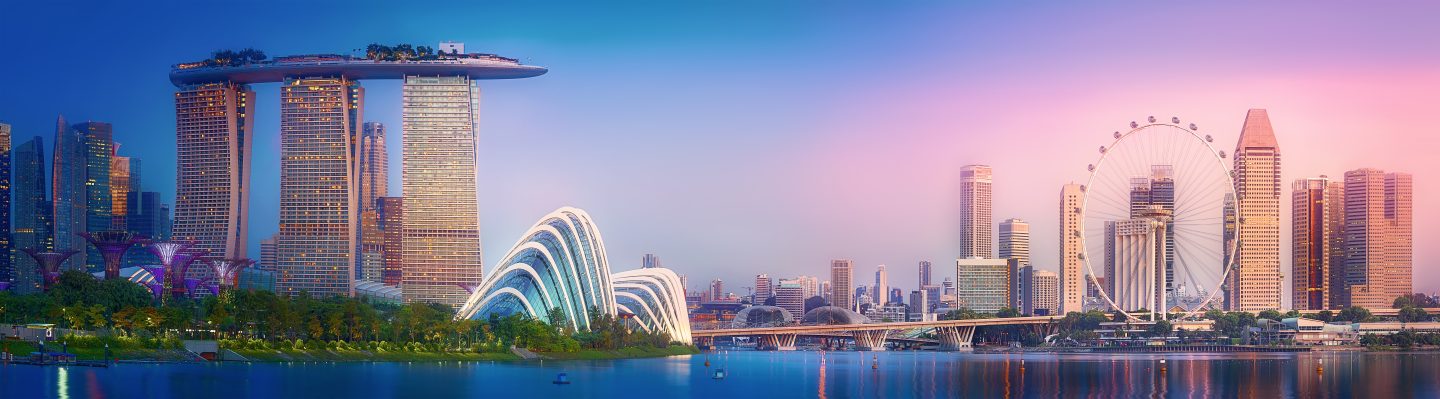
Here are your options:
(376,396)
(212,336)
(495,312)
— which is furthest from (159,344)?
(495,312)

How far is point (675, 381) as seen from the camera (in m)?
139

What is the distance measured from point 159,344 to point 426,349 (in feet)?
103

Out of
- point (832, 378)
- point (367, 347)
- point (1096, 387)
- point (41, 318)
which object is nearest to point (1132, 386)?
point (1096, 387)

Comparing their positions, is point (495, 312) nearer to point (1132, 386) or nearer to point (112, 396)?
point (1132, 386)

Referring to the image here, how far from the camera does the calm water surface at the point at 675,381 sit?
103875mm

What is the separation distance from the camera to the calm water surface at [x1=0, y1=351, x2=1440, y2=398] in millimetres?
103875

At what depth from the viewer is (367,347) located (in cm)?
15562

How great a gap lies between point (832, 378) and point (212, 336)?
182 feet

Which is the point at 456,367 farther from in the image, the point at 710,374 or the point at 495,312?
the point at 495,312

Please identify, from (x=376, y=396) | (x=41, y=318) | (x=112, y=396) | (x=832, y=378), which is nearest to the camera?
(x=112, y=396)

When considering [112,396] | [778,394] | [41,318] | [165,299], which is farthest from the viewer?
[165,299]

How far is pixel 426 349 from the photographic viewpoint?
534 ft

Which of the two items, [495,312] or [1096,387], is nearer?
[1096,387]

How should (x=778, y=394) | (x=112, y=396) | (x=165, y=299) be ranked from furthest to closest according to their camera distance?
(x=165, y=299) < (x=778, y=394) < (x=112, y=396)
